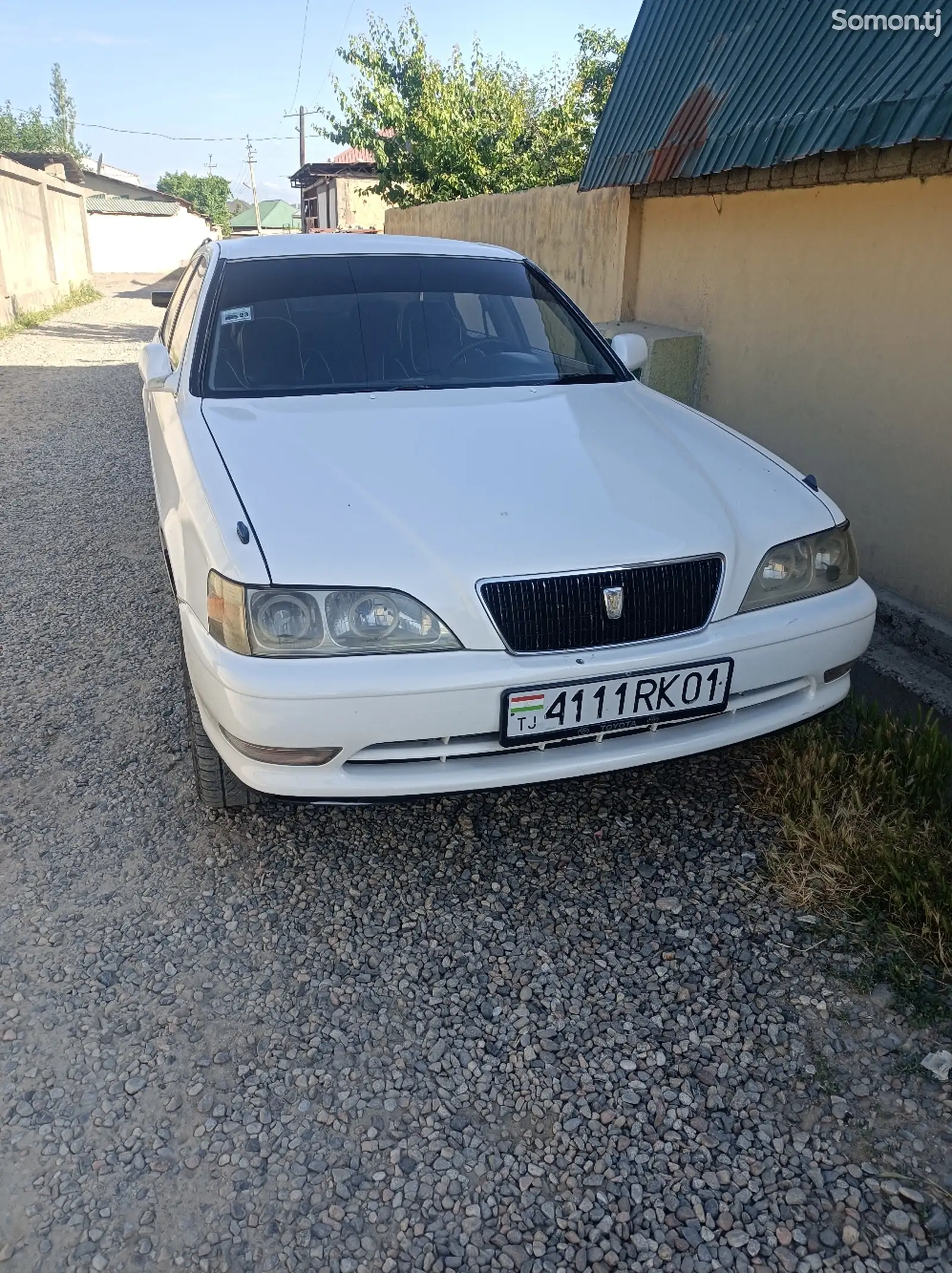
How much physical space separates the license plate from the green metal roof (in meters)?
72.7

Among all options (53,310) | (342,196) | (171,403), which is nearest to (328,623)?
(171,403)

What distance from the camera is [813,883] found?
2584 millimetres

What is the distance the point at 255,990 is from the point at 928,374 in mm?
3382

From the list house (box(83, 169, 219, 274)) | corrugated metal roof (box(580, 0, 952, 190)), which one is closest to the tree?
house (box(83, 169, 219, 274))

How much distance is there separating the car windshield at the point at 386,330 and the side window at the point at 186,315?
252 millimetres

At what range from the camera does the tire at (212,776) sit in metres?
2.63

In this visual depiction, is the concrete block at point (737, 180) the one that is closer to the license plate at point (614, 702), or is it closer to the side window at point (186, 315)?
the side window at point (186, 315)

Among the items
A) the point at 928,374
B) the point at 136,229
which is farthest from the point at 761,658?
the point at 136,229

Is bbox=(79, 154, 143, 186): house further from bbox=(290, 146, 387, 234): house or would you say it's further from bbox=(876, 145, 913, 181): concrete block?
bbox=(876, 145, 913, 181): concrete block

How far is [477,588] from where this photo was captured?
2.25 metres

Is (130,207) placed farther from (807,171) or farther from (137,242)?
(807,171)

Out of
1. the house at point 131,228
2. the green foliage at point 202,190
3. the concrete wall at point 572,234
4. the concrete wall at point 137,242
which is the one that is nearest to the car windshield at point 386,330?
the concrete wall at point 572,234

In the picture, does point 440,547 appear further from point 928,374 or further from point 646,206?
point 646,206

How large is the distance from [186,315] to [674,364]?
9.46 feet
